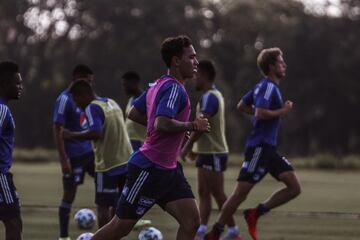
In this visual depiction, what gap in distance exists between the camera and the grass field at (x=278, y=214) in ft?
40.8

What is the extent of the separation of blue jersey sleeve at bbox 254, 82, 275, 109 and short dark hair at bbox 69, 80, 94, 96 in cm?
200

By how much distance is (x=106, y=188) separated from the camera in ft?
34.1

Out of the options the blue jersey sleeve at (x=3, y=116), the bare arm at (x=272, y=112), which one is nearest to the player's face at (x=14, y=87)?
the blue jersey sleeve at (x=3, y=116)

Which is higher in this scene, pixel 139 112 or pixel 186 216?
pixel 139 112

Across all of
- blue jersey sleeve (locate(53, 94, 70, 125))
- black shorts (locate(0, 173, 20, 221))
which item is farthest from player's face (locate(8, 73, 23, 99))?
blue jersey sleeve (locate(53, 94, 70, 125))

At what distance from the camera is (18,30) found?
6419cm

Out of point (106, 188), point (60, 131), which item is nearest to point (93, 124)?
point (106, 188)

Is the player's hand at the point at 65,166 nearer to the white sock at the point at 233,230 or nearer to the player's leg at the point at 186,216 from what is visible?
the white sock at the point at 233,230

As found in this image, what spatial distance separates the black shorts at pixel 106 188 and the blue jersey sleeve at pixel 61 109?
1.49 metres

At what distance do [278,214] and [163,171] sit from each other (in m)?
7.96

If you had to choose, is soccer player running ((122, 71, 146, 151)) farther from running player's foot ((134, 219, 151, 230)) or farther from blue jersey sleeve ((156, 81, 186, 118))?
blue jersey sleeve ((156, 81, 186, 118))

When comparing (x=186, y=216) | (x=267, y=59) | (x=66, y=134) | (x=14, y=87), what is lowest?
(x=186, y=216)

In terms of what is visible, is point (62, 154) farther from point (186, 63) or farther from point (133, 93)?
point (186, 63)

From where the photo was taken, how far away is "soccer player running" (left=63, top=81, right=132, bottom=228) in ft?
33.9
